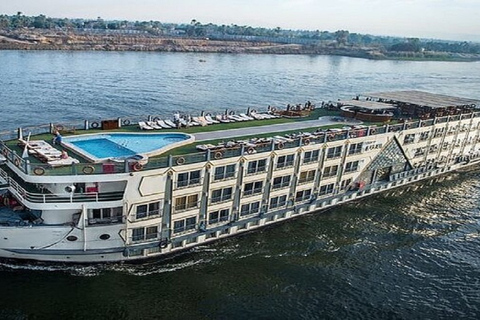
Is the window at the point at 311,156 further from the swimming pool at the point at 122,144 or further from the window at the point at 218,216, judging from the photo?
the swimming pool at the point at 122,144

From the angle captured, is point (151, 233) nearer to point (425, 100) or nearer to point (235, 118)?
point (235, 118)

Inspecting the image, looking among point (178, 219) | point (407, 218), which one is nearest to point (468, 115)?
point (407, 218)

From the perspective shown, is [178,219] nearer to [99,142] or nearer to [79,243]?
[79,243]

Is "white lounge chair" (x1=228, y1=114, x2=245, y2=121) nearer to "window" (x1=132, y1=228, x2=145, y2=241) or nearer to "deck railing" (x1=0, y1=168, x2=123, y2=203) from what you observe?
"window" (x1=132, y1=228, x2=145, y2=241)

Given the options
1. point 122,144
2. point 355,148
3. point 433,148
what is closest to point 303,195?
point 355,148

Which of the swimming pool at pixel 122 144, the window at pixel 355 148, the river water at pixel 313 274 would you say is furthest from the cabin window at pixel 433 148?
the swimming pool at pixel 122 144
